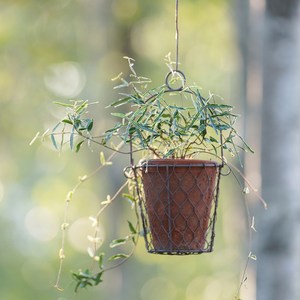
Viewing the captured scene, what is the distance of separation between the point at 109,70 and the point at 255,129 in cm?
691

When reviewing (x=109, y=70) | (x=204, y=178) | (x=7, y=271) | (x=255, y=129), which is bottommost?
(x=7, y=271)

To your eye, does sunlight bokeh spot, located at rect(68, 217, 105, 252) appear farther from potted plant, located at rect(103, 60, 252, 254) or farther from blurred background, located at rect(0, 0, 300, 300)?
potted plant, located at rect(103, 60, 252, 254)

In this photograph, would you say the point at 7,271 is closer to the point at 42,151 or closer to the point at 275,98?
the point at 42,151

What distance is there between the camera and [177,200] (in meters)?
3.57

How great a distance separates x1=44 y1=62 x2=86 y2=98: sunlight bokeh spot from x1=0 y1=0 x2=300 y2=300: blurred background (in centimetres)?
2

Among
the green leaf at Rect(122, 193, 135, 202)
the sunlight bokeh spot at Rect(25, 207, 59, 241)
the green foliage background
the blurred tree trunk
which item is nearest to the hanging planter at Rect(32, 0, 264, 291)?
the green leaf at Rect(122, 193, 135, 202)

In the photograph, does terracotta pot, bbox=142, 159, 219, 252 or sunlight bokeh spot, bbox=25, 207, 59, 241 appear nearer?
terracotta pot, bbox=142, 159, 219, 252

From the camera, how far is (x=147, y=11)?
43.3ft

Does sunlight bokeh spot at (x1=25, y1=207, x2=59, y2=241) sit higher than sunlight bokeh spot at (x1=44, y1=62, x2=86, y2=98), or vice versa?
sunlight bokeh spot at (x1=44, y1=62, x2=86, y2=98)

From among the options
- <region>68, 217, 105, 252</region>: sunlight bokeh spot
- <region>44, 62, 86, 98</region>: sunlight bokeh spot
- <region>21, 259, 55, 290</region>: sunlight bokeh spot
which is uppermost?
<region>44, 62, 86, 98</region>: sunlight bokeh spot

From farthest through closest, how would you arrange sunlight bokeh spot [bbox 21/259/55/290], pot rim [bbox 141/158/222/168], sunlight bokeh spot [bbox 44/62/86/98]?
sunlight bokeh spot [bbox 21/259/55/290] < sunlight bokeh spot [bbox 44/62/86/98] < pot rim [bbox 141/158/222/168]

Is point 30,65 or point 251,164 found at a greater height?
point 30,65

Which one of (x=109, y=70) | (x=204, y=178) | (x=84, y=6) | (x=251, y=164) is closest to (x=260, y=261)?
(x=251, y=164)

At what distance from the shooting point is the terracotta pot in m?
3.56
